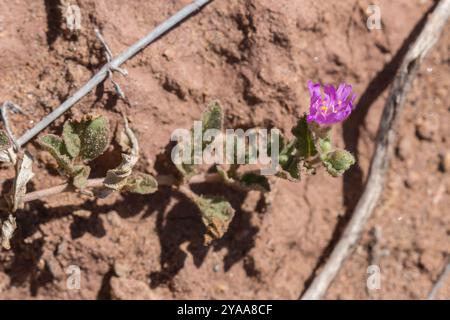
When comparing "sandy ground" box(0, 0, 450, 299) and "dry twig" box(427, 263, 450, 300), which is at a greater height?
"sandy ground" box(0, 0, 450, 299)

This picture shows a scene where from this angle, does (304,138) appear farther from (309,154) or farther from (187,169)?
(187,169)

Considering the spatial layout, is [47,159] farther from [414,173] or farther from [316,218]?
[414,173]

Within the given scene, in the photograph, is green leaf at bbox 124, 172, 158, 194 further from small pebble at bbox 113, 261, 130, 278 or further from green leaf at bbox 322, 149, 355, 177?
green leaf at bbox 322, 149, 355, 177

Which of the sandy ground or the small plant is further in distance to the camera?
the sandy ground

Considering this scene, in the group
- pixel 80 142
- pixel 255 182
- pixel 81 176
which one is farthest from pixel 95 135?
pixel 255 182

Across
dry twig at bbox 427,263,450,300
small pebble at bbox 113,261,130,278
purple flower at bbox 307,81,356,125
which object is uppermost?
purple flower at bbox 307,81,356,125

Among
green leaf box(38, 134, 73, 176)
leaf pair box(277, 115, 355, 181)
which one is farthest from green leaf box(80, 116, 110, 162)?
leaf pair box(277, 115, 355, 181)

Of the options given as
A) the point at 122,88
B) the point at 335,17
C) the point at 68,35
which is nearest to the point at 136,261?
the point at 122,88
